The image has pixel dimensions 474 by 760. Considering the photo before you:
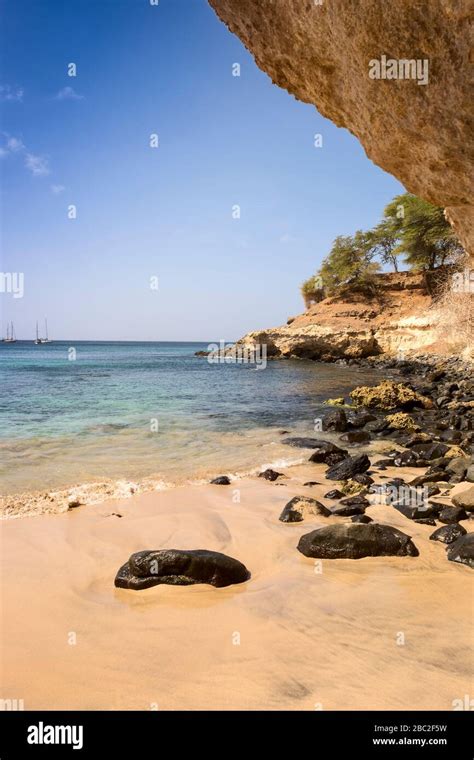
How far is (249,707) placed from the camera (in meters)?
2.65

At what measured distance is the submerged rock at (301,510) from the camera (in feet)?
19.4

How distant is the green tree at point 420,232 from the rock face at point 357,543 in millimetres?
42723

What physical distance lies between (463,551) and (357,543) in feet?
3.82

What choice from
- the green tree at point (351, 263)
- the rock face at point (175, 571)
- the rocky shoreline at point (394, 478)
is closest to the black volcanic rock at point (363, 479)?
the rocky shoreline at point (394, 478)

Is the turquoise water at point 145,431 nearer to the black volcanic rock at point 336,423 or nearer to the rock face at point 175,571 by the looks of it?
the black volcanic rock at point 336,423

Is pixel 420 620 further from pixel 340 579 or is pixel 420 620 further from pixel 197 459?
pixel 197 459

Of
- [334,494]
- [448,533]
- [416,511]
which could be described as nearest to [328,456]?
[334,494]

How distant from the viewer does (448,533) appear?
513 centimetres

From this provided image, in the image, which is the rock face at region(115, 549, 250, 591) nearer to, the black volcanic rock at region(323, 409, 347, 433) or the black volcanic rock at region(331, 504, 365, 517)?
the black volcanic rock at region(331, 504, 365, 517)

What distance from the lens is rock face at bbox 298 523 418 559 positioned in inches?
185

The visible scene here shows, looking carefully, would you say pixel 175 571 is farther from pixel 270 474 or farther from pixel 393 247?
pixel 393 247

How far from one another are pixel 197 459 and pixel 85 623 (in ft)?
21.2

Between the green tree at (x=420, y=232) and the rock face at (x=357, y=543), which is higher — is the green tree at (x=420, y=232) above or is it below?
above

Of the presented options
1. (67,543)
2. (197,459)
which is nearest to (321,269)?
(197,459)
